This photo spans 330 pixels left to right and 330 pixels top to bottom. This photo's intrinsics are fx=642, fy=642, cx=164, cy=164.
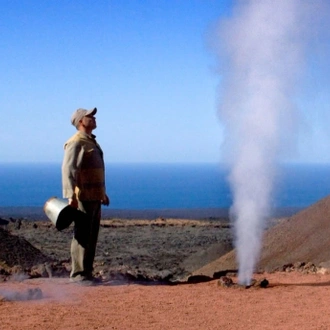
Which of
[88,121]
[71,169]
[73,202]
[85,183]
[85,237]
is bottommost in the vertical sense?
[85,237]

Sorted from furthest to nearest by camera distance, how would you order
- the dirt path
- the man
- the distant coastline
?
the distant coastline < the man < the dirt path

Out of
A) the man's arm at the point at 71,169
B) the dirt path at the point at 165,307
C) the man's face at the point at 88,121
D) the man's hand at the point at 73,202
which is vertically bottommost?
the dirt path at the point at 165,307

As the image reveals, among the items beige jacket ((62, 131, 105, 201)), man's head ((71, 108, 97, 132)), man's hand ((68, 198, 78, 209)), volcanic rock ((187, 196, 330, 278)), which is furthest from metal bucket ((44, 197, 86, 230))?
volcanic rock ((187, 196, 330, 278))

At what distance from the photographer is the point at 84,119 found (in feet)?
25.4

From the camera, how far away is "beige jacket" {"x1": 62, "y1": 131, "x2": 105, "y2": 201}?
7453 millimetres

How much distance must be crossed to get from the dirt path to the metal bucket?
29.4 inches

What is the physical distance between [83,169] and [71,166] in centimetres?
22

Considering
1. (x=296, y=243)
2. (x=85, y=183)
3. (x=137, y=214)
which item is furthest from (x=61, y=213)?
(x=137, y=214)

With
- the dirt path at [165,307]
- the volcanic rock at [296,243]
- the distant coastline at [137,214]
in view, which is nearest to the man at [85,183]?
the dirt path at [165,307]

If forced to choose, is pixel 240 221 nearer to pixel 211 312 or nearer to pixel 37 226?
pixel 211 312

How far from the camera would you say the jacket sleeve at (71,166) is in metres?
7.39

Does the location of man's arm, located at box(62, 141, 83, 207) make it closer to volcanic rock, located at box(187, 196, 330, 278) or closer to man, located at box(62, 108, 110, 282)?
man, located at box(62, 108, 110, 282)

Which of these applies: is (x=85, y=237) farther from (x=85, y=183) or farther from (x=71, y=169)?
(x=71, y=169)

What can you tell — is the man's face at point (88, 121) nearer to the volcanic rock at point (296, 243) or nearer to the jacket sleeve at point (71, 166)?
the jacket sleeve at point (71, 166)
